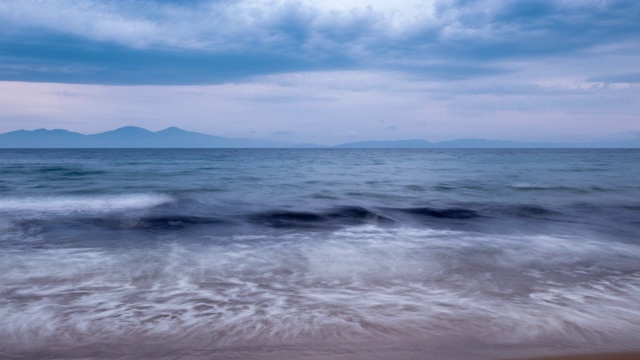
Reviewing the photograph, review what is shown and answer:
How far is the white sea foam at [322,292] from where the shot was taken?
4992 millimetres

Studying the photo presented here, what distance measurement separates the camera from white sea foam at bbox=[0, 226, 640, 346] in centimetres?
499

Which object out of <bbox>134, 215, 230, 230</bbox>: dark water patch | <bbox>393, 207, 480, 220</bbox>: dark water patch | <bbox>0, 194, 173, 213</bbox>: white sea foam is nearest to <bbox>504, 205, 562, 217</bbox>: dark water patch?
<bbox>393, 207, 480, 220</bbox>: dark water patch

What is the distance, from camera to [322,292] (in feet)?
21.1

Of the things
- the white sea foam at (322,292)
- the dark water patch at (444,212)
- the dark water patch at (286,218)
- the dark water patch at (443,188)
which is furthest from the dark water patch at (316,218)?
the dark water patch at (443,188)

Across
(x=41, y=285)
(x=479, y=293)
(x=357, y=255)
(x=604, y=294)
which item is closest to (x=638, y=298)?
(x=604, y=294)

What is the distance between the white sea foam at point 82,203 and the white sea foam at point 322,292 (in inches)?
279

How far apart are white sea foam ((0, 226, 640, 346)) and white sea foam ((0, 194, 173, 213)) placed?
708 centimetres

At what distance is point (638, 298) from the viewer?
20.4 ft

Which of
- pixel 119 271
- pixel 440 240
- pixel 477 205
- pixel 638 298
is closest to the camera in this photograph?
pixel 638 298

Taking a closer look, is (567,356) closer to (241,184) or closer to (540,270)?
(540,270)

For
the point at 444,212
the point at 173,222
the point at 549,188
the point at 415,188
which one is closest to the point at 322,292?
the point at 173,222

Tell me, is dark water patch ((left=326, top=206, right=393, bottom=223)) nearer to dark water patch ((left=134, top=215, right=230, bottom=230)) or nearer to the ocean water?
the ocean water

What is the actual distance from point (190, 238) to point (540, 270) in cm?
732

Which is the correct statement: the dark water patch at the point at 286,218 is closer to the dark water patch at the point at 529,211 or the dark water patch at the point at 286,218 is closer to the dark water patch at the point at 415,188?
the dark water patch at the point at 529,211
